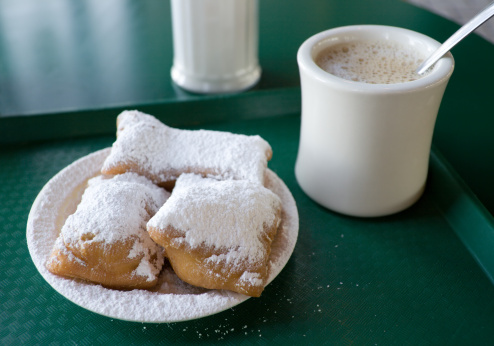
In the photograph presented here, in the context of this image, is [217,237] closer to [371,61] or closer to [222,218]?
[222,218]

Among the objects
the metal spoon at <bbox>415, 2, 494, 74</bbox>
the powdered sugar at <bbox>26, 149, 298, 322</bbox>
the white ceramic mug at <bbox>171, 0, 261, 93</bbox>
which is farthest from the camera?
the white ceramic mug at <bbox>171, 0, 261, 93</bbox>

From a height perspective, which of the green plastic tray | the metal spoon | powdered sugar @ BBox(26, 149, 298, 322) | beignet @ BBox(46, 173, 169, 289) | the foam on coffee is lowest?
the green plastic tray

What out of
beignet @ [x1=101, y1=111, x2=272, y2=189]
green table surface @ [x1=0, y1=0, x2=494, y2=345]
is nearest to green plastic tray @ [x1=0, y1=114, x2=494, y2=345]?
green table surface @ [x1=0, y1=0, x2=494, y2=345]

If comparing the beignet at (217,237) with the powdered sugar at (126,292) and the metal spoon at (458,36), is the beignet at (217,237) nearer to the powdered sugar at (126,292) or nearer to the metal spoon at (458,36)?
the powdered sugar at (126,292)

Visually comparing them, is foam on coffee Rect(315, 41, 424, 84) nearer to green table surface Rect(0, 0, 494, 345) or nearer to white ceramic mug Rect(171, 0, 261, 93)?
green table surface Rect(0, 0, 494, 345)

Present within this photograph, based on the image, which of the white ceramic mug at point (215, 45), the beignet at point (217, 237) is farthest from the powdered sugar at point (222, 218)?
the white ceramic mug at point (215, 45)

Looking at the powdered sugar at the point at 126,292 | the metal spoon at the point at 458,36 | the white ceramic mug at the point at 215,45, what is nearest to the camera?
the powdered sugar at the point at 126,292

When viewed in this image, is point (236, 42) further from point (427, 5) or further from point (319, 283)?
point (427, 5)
